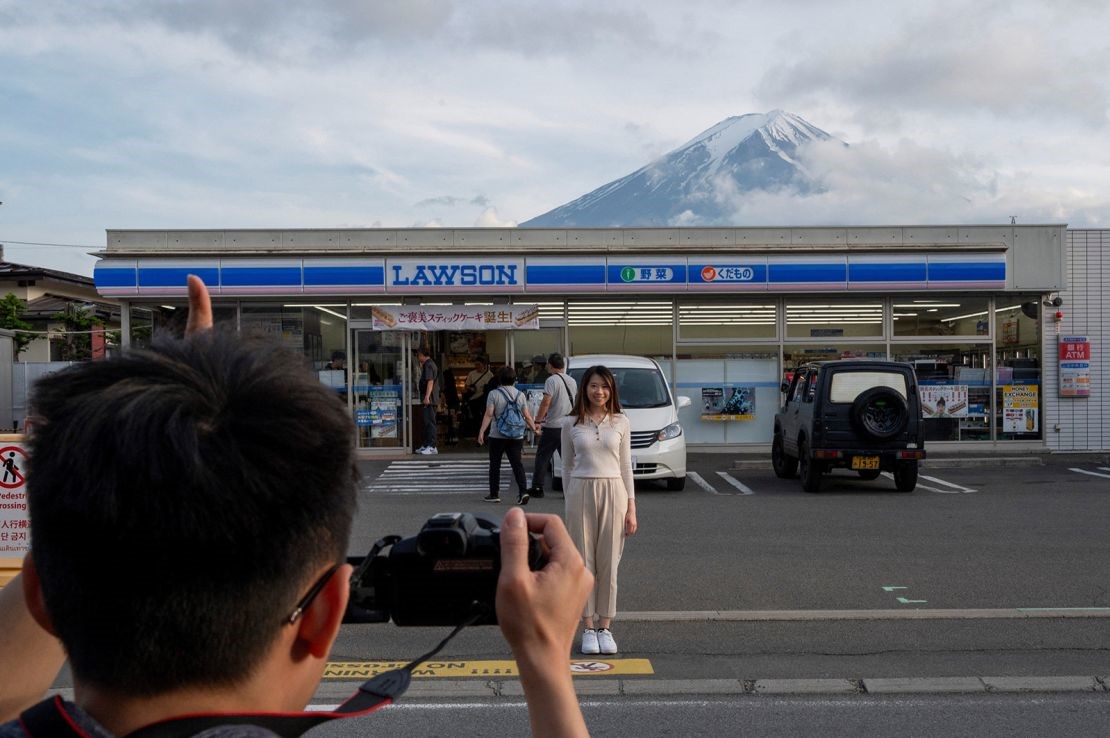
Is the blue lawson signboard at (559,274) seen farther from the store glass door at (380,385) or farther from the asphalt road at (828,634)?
the asphalt road at (828,634)

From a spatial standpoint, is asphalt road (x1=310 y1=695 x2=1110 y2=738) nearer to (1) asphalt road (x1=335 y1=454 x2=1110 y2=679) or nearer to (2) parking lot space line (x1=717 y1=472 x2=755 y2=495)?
(1) asphalt road (x1=335 y1=454 x2=1110 y2=679)

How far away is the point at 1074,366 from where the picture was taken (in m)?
21.0

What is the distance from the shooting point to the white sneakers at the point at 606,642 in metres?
6.53

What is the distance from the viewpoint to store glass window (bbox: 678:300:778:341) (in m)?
21.2

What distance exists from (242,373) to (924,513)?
12504 mm

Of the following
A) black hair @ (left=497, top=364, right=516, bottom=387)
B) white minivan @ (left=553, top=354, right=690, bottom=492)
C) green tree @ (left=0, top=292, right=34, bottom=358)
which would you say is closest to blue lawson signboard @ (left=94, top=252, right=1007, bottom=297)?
white minivan @ (left=553, top=354, right=690, bottom=492)

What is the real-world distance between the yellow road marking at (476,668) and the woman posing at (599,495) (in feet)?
0.62

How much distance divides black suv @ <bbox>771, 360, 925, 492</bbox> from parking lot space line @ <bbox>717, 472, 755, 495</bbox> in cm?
85

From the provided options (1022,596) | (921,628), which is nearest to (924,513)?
(1022,596)

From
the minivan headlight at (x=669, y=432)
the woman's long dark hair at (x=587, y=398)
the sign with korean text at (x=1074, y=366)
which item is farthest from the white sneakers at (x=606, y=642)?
the sign with korean text at (x=1074, y=366)

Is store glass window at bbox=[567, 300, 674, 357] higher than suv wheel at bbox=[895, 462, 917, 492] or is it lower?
higher

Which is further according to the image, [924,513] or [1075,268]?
[1075,268]

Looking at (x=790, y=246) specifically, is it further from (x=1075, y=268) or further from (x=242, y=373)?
(x=242, y=373)

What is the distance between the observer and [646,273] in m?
20.9
